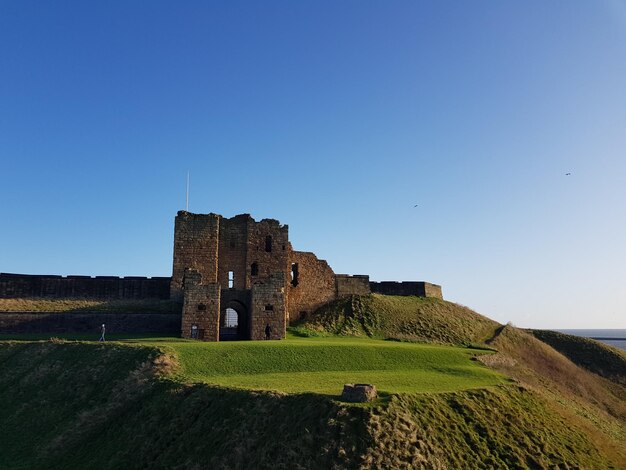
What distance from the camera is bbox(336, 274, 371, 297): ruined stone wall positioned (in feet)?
153

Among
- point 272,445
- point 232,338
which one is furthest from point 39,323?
point 272,445

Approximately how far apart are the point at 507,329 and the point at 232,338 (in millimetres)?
25663

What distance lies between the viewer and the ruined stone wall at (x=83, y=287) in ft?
128

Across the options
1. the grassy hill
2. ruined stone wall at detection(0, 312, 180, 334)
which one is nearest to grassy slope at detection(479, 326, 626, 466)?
the grassy hill

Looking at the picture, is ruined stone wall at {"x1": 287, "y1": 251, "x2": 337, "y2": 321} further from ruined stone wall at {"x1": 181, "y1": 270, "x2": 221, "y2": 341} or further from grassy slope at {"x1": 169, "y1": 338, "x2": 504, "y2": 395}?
grassy slope at {"x1": 169, "y1": 338, "x2": 504, "y2": 395}

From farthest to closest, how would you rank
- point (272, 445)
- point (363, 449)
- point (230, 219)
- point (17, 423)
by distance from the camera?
point (230, 219)
point (17, 423)
point (272, 445)
point (363, 449)

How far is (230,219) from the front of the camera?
41.8 meters

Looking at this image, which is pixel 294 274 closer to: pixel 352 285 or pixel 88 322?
pixel 352 285

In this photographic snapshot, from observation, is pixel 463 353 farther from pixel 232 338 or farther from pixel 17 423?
pixel 17 423

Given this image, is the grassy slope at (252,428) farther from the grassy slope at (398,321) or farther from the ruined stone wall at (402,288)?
the ruined stone wall at (402,288)

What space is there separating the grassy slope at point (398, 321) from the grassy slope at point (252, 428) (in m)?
17.1

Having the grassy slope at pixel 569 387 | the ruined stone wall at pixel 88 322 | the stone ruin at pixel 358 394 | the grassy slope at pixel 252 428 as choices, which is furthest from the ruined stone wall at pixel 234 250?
the stone ruin at pixel 358 394

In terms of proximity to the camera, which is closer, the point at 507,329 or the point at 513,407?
the point at 513,407

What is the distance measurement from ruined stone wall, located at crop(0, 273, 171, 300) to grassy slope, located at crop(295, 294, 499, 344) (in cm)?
1221
